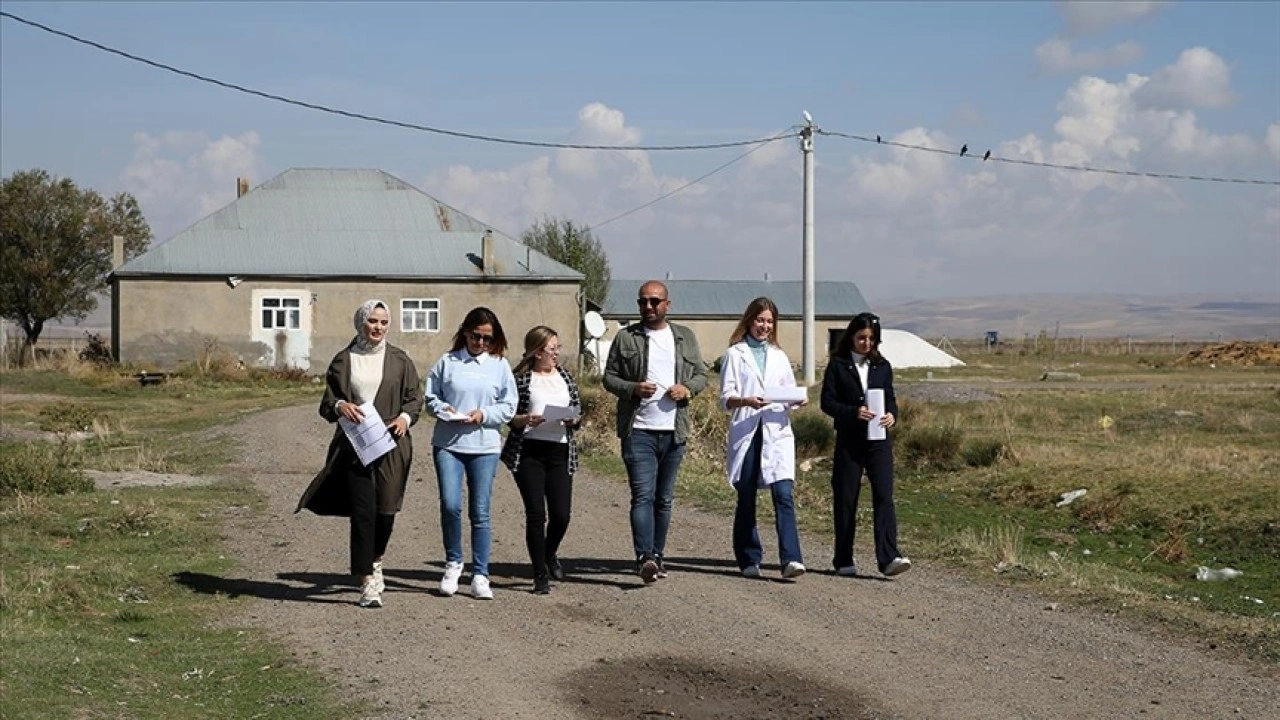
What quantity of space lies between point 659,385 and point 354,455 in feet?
6.76

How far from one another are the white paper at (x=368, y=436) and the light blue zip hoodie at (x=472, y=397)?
40 cm

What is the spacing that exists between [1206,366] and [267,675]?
67.2 meters

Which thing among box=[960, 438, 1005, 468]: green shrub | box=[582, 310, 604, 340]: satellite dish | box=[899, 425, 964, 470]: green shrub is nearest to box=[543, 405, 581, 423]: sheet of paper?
box=[960, 438, 1005, 468]: green shrub

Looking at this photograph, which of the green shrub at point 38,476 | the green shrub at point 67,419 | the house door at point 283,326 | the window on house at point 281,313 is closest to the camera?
the green shrub at point 38,476

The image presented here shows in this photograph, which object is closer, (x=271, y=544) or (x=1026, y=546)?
(x=271, y=544)

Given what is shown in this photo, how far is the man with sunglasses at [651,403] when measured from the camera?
10.9 meters

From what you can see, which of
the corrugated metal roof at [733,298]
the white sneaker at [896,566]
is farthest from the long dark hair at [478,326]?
the corrugated metal roof at [733,298]

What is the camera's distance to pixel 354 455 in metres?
10.3

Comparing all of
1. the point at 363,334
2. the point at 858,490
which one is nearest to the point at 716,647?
the point at 858,490

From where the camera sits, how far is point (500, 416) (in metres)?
10.5

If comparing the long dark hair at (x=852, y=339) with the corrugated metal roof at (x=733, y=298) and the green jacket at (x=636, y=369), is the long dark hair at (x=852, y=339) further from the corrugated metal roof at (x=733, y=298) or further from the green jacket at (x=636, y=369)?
the corrugated metal roof at (x=733, y=298)

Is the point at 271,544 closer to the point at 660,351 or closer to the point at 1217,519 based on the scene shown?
the point at 660,351

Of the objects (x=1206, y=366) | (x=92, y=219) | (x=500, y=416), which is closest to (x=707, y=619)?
(x=500, y=416)

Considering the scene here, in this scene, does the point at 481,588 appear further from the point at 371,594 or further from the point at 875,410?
the point at 875,410
